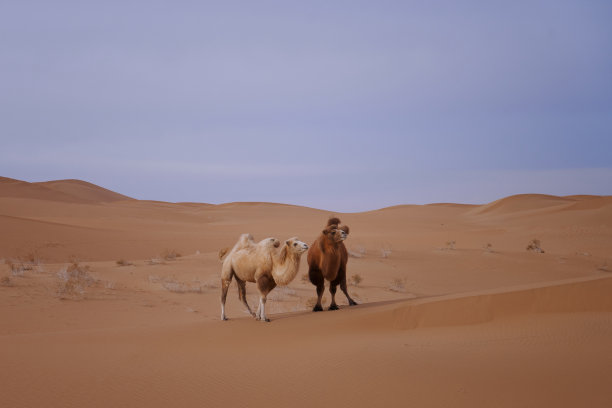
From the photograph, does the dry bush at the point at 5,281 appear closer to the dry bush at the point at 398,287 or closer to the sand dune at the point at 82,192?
the dry bush at the point at 398,287

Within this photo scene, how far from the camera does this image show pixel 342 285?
9.93 m

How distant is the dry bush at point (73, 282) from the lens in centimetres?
1339

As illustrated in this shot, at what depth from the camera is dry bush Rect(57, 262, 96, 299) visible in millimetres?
13391

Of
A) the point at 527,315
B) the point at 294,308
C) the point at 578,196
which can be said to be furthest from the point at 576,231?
the point at 578,196

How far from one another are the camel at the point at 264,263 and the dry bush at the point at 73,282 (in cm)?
628

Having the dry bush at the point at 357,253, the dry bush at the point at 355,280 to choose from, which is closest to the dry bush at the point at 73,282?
the dry bush at the point at 355,280

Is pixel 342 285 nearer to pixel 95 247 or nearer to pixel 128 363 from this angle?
pixel 128 363

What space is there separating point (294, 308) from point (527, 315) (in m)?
7.43

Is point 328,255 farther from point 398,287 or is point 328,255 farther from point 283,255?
point 398,287

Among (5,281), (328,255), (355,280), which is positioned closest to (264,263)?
(328,255)

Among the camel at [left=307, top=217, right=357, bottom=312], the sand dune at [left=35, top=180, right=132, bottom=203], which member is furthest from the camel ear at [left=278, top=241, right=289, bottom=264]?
the sand dune at [left=35, top=180, right=132, bottom=203]

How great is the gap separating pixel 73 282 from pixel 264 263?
7938mm

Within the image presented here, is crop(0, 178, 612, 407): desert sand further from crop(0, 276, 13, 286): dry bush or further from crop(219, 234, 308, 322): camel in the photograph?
crop(219, 234, 308, 322): camel

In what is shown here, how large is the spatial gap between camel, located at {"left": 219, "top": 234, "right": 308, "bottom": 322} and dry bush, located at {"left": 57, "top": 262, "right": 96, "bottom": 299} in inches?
247
